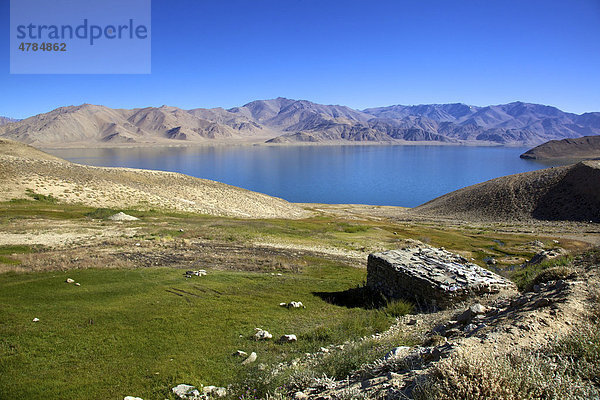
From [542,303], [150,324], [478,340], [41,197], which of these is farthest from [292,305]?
[41,197]

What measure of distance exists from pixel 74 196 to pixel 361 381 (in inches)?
1826

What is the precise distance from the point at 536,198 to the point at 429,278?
2517 inches

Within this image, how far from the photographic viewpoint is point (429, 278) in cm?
→ 1232

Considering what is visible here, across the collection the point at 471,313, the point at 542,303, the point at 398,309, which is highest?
the point at 542,303

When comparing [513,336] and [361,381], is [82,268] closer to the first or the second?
[361,381]

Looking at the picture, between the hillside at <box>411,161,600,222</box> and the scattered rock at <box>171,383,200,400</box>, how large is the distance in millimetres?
65613

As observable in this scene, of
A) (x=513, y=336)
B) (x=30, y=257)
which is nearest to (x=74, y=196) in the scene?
(x=30, y=257)

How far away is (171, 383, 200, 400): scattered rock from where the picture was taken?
6734mm

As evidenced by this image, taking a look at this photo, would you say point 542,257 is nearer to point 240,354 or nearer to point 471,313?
point 471,313

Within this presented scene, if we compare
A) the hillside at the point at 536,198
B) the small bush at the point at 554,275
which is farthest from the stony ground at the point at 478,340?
the hillside at the point at 536,198

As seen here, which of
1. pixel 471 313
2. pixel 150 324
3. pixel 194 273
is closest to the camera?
pixel 471 313

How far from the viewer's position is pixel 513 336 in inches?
247

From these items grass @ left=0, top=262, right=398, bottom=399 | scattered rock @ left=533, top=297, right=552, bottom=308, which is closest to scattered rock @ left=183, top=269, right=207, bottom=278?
grass @ left=0, top=262, right=398, bottom=399

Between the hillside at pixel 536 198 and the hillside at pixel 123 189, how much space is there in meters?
33.9
